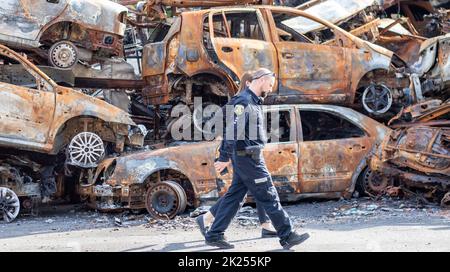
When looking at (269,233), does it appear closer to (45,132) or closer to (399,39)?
(45,132)

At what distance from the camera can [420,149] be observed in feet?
33.1

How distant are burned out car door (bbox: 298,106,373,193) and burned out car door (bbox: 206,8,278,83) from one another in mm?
1396

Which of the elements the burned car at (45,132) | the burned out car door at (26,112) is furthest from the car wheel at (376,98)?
the burned out car door at (26,112)

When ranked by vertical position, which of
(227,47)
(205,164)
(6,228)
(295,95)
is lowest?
(6,228)

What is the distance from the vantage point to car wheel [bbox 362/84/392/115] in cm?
1228

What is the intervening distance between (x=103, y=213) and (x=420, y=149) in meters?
4.35

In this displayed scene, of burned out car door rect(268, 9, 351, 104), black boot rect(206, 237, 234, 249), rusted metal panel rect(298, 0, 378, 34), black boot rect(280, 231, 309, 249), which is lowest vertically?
black boot rect(206, 237, 234, 249)

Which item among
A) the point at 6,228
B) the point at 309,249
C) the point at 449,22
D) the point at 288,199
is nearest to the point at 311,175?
the point at 288,199

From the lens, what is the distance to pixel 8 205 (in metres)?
10.1

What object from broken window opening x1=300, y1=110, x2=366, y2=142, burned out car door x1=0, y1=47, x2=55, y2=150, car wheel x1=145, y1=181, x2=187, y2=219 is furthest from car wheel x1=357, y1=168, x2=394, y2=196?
burned out car door x1=0, y1=47, x2=55, y2=150

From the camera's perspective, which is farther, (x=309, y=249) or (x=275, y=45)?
(x=275, y=45)

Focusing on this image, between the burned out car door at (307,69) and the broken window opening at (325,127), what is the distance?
0.93 meters

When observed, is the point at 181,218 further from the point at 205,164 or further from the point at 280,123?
the point at 280,123

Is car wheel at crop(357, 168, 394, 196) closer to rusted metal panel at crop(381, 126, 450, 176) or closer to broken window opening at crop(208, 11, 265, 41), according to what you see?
rusted metal panel at crop(381, 126, 450, 176)
